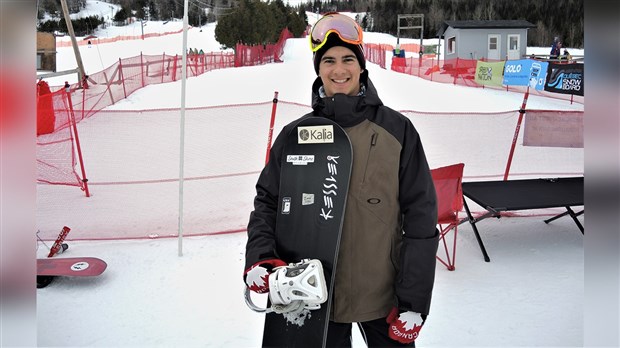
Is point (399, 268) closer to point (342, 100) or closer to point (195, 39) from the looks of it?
point (342, 100)

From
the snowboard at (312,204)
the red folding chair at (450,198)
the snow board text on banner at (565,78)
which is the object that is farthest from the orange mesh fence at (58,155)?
the snow board text on banner at (565,78)

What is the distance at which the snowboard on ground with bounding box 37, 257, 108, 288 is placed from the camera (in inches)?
148

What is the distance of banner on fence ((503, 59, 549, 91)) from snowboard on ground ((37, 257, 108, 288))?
15797mm

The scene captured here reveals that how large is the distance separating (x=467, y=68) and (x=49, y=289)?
21.2m

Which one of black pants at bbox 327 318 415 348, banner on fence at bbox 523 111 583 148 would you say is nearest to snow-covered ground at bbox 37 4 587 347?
black pants at bbox 327 318 415 348

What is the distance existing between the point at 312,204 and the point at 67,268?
2825 millimetres

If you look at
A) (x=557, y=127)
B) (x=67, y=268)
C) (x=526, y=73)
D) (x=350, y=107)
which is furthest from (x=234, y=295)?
(x=526, y=73)

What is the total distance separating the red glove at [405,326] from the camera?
1.80m

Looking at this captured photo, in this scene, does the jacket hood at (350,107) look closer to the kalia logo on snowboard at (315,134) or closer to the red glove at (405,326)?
the kalia logo on snowboard at (315,134)

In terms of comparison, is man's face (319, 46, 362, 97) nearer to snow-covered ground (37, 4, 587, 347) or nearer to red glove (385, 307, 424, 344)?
red glove (385, 307, 424, 344)

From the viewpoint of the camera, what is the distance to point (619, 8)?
1322 mm

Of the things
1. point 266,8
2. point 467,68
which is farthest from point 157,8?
point 467,68

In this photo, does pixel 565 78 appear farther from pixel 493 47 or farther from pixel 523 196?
pixel 493 47

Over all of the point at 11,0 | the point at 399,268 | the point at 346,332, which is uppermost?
the point at 11,0
